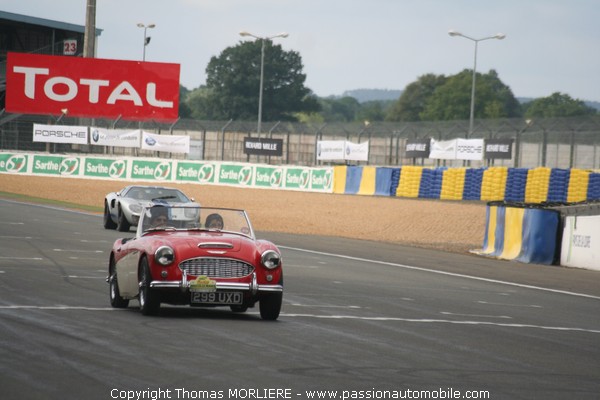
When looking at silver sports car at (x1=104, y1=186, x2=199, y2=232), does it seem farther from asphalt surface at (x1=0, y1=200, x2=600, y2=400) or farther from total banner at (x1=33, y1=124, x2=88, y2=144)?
total banner at (x1=33, y1=124, x2=88, y2=144)

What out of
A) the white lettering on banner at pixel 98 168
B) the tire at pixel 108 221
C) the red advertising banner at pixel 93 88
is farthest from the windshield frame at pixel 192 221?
the red advertising banner at pixel 93 88

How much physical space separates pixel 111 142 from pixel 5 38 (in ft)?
64.3

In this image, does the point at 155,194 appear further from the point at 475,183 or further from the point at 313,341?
the point at 475,183

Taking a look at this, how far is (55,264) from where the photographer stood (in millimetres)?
19750

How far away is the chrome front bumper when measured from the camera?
12.2 metres

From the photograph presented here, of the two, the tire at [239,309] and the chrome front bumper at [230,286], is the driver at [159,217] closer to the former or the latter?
the tire at [239,309]

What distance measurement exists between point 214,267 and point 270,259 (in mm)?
616

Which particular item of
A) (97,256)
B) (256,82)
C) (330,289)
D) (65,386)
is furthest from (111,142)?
(256,82)

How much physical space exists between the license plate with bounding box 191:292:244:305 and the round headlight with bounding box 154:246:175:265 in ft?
1.45

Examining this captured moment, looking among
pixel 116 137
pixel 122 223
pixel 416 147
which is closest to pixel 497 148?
pixel 416 147

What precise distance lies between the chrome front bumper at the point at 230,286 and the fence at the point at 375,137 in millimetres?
32946

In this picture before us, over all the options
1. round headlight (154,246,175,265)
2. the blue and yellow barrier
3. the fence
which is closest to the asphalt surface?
round headlight (154,246,175,265)

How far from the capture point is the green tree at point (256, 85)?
5925 inches

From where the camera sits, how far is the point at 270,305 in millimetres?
12711
